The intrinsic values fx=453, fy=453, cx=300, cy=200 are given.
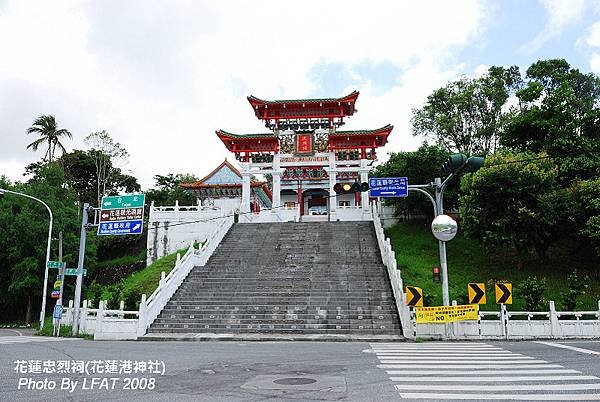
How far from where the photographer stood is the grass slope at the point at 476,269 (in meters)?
18.6

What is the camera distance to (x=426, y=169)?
28.7 m

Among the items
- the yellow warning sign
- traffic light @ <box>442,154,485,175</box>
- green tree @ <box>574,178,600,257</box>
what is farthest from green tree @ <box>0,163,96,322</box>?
green tree @ <box>574,178,600,257</box>

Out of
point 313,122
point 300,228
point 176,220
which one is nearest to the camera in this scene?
point 300,228

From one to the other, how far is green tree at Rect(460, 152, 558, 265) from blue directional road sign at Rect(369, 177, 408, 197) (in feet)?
24.6

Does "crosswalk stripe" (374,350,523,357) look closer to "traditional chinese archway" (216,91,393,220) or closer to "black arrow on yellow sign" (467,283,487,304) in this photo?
"black arrow on yellow sign" (467,283,487,304)

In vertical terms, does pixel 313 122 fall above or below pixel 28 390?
above

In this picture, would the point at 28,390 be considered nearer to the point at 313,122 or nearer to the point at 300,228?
the point at 300,228

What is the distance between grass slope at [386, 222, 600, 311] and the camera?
18594 mm

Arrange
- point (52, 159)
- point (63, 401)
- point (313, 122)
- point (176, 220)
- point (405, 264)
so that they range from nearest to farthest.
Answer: point (63, 401) → point (405, 264) → point (176, 220) → point (313, 122) → point (52, 159)

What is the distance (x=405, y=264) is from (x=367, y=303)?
23.4 feet

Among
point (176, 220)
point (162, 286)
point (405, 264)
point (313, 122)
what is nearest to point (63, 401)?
point (162, 286)

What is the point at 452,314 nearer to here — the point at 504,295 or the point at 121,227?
the point at 504,295

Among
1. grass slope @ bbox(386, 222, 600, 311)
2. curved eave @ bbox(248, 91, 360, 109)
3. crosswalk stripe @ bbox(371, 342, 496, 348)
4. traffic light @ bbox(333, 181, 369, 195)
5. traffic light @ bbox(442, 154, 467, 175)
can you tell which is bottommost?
crosswalk stripe @ bbox(371, 342, 496, 348)

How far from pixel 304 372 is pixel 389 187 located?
8.56 metres
